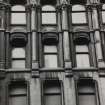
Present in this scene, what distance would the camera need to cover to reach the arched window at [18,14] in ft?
82.7

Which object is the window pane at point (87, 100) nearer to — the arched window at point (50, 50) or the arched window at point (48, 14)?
the arched window at point (50, 50)

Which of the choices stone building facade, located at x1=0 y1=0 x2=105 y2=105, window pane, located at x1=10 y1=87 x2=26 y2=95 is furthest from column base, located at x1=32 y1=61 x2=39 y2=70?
window pane, located at x1=10 y1=87 x2=26 y2=95

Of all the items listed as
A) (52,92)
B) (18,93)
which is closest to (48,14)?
(52,92)

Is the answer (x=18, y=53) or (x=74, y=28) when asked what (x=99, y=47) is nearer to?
(x=74, y=28)

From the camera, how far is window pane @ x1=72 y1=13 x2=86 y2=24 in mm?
25484

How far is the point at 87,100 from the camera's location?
22531 millimetres

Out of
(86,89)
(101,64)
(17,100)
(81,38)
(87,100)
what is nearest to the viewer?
(17,100)

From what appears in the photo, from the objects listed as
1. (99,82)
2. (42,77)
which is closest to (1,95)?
(42,77)

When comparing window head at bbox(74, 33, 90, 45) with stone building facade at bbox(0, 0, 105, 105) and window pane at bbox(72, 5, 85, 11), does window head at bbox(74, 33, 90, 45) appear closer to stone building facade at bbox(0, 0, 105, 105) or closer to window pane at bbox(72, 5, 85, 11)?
stone building facade at bbox(0, 0, 105, 105)

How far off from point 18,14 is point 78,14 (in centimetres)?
487

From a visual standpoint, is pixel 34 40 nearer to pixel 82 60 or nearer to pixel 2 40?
pixel 2 40

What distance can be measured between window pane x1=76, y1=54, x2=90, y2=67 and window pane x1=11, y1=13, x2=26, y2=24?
17.0 feet

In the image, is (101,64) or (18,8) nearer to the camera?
(101,64)

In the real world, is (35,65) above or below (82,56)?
below
